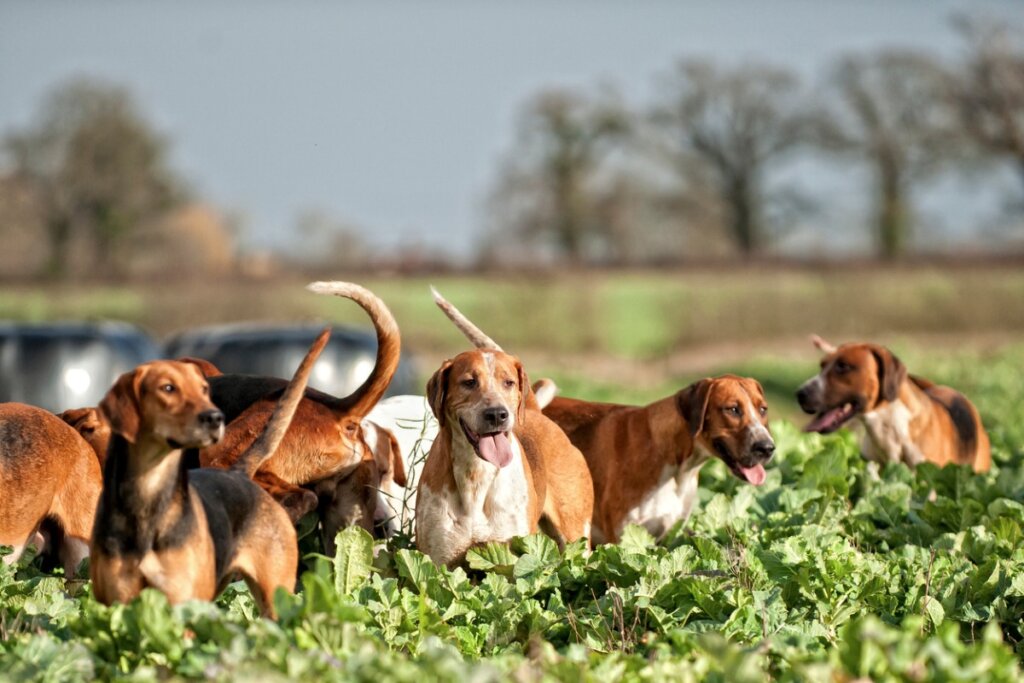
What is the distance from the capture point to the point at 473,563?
18.7ft

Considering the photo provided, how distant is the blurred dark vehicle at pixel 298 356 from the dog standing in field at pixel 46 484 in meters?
9.10

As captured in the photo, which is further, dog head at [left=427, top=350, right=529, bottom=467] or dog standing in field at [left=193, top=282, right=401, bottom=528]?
dog standing in field at [left=193, top=282, right=401, bottom=528]

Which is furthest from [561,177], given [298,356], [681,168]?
[298,356]

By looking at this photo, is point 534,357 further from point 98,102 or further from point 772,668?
point 772,668

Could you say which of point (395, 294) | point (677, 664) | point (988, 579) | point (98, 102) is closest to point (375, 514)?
point (677, 664)

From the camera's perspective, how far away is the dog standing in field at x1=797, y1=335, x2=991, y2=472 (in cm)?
888

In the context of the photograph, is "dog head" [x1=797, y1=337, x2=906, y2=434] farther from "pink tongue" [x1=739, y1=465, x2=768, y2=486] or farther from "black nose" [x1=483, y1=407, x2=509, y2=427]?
"black nose" [x1=483, y1=407, x2=509, y2=427]

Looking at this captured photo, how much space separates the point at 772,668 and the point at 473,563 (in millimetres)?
1378

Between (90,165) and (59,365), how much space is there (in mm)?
34207

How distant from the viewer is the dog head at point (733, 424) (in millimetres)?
6629

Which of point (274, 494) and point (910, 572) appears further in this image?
point (910, 572)

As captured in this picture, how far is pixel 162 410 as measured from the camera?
4176 mm

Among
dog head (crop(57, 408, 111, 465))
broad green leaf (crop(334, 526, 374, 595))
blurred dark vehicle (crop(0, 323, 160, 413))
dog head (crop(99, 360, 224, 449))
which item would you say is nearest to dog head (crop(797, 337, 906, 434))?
broad green leaf (crop(334, 526, 374, 595))

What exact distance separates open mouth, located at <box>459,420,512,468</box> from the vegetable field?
0.39 metres
